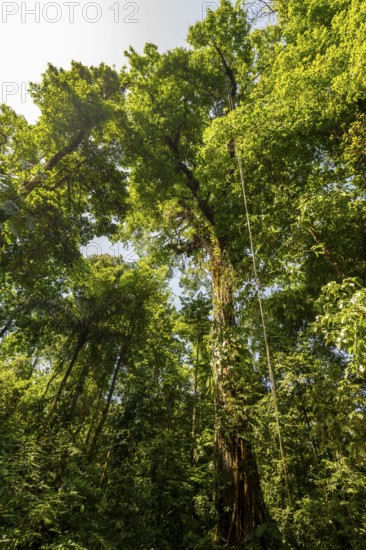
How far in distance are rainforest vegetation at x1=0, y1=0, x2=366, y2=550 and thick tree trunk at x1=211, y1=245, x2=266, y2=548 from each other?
0.09 ft

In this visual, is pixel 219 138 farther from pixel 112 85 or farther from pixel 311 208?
pixel 112 85

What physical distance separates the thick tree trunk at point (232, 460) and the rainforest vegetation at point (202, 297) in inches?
1.1

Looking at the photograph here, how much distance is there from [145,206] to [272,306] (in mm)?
5381

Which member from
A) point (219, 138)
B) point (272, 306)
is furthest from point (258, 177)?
A: point (272, 306)

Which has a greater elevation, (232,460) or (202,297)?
(202,297)

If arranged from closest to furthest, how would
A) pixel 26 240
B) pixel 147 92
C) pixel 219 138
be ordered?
pixel 219 138 < pixel 26 240 < pixel 147 92

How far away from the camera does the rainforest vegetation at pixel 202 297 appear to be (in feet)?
11.6

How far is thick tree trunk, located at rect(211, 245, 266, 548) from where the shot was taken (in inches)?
160

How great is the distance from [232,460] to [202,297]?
3.35 meters

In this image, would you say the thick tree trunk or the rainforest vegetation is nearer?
the rainforest vegetation

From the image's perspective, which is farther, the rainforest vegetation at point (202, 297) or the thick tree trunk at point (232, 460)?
the thick tree trunk at point (232, 460)

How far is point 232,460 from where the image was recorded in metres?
4.48

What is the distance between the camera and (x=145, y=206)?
901 cm

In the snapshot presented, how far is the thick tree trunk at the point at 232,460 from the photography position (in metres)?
4.05
